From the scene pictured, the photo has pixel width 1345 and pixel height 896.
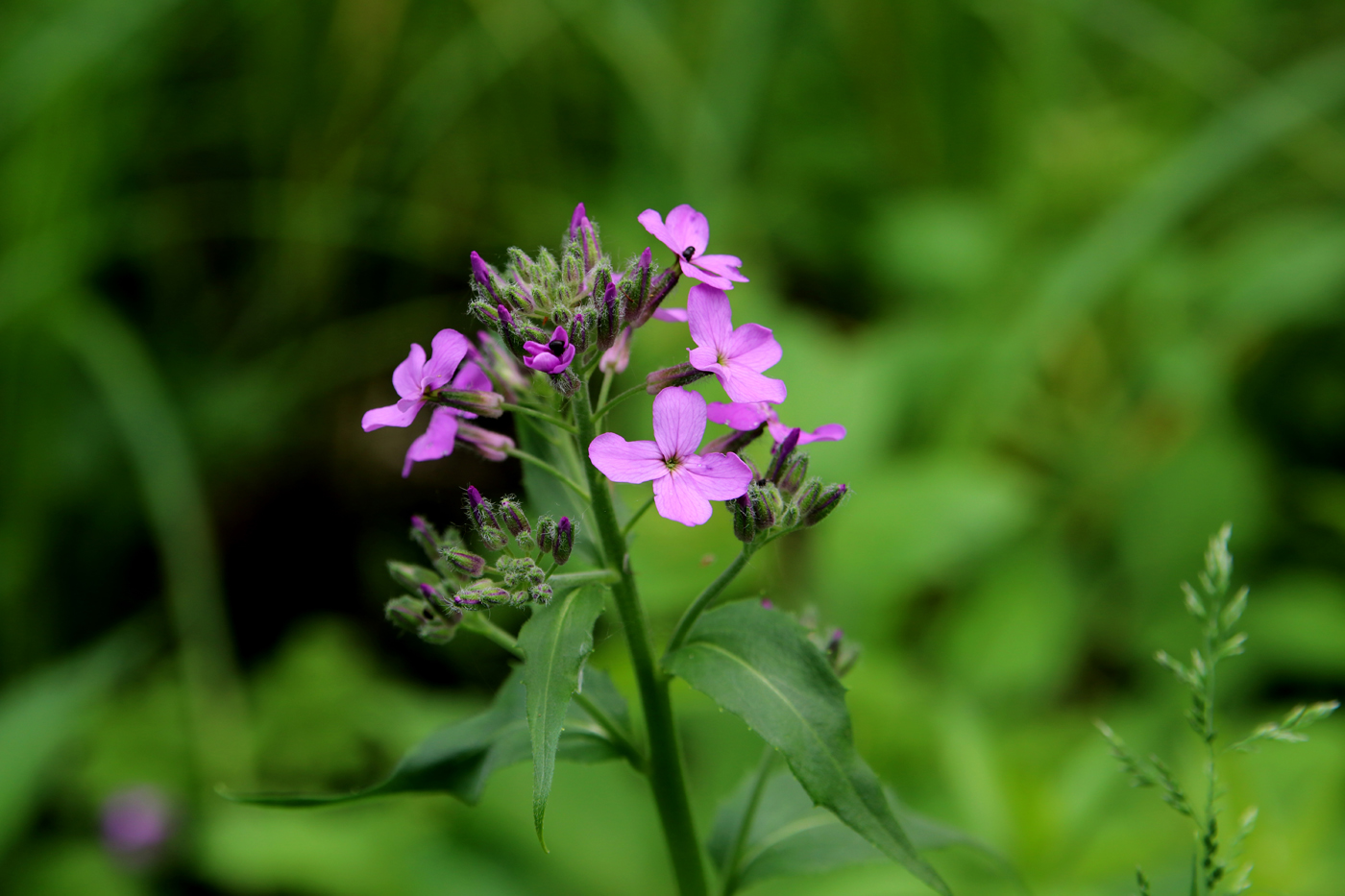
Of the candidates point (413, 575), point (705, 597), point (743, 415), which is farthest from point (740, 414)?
point (413, 575)

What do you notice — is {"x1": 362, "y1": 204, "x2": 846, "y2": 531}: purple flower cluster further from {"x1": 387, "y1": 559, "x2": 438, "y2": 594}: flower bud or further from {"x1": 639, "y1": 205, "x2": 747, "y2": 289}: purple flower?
{"x1": 387, "y1": 559, "x2": 438, "y2": 594}: flower bud

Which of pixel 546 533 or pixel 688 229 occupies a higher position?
pixel 688 229

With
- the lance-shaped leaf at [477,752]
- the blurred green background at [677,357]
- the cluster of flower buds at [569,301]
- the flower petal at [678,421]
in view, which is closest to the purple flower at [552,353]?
the cluster of flower buds at [569,301]

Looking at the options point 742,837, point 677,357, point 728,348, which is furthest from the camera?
point 677,357

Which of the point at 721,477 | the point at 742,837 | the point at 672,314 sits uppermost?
the point at 672,314

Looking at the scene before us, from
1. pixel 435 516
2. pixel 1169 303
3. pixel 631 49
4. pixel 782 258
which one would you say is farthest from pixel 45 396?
pixel 1169 303

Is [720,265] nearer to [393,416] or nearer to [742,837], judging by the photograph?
[393,416]

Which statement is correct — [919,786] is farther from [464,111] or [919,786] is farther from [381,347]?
[464,111]
